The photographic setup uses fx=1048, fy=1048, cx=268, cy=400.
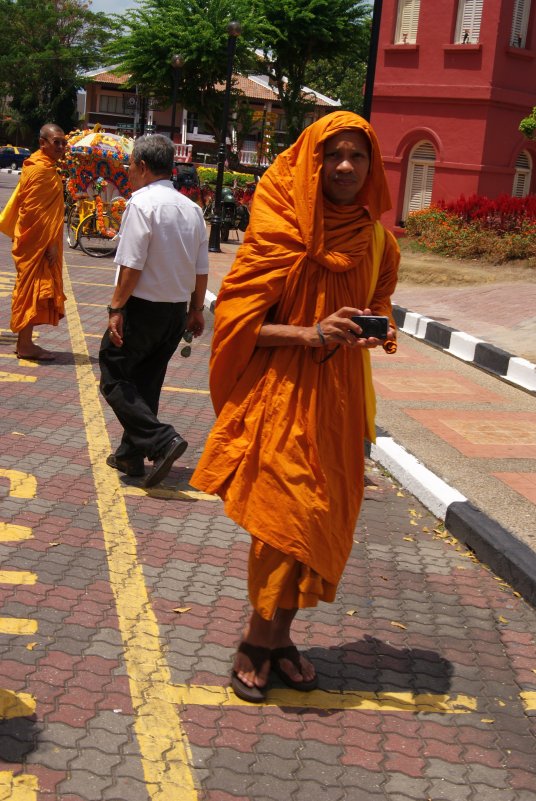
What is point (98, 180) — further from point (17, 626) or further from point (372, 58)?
point (17, 626)

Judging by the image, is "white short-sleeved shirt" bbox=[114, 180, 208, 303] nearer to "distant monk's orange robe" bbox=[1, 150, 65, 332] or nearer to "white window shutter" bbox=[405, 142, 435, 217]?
"distant monk's orange robe" bbox=[1, 150, 65, 332]

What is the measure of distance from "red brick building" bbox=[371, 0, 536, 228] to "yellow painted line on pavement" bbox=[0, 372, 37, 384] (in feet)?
51.7

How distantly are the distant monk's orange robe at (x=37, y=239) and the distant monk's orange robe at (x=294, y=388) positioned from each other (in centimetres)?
556

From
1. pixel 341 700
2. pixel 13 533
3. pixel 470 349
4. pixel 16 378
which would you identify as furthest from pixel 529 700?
pixel 470 349

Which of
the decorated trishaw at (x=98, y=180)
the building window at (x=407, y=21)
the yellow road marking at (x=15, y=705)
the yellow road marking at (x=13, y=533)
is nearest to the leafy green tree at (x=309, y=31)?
the building window at (x=407, y=21)

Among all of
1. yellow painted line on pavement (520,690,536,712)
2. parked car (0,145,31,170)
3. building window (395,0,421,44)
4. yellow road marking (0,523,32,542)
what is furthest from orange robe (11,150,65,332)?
parked car (0,145,31,170)

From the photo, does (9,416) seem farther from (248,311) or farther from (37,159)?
(248,311)

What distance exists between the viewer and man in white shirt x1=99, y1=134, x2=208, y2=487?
5781 millimetres

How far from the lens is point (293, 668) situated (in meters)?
3.79

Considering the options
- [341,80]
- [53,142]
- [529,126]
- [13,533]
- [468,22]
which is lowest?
[13,533]

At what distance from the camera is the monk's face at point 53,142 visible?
869 centimetres

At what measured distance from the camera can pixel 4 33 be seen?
77062 millimetres

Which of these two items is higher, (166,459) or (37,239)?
(37,239)

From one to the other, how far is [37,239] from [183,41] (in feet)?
104
